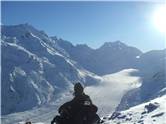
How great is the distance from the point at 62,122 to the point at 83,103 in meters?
0.94

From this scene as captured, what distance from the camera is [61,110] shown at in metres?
14.4

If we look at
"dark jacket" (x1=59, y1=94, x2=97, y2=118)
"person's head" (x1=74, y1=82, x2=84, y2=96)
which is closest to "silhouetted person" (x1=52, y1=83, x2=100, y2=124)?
"dark jacket" (x1=59, y1=94, x2=97, y2=118)

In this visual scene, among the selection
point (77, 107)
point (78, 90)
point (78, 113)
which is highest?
point (78, 90)

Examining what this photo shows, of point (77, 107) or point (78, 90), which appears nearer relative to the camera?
point (77, 107)

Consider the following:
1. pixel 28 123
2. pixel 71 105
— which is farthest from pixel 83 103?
pixel 28 123

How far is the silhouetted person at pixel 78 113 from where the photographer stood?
14.3 meters

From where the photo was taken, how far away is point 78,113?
14.3m

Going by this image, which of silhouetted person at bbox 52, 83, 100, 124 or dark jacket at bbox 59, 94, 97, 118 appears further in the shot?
dark jacket at bbox 59, 94, 97, 118

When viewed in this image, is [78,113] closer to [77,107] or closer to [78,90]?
[77,107]

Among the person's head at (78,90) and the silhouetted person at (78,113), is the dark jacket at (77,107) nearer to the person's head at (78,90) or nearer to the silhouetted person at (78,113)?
the silhouetted person at (78,113)

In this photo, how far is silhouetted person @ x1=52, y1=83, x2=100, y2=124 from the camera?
562 inches

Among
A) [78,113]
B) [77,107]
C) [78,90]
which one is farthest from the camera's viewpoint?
[78,90]

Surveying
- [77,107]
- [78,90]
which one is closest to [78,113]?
[77,107]

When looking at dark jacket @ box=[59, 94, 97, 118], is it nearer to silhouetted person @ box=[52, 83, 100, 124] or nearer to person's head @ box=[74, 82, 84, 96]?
silhouetted person @ box=[52, 83, 100, 124]
